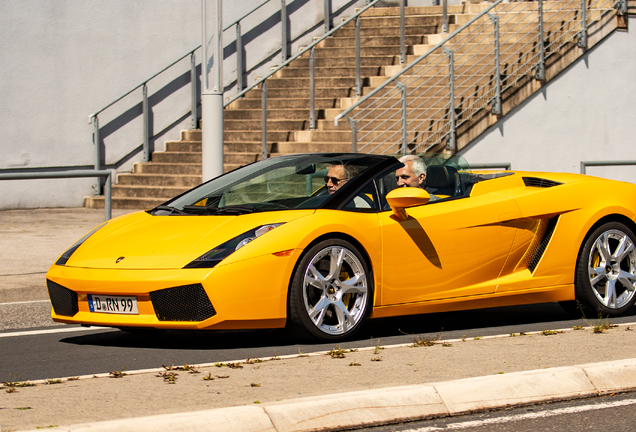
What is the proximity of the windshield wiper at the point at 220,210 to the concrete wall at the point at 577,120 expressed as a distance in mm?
9775

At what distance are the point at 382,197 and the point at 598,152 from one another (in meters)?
12.7

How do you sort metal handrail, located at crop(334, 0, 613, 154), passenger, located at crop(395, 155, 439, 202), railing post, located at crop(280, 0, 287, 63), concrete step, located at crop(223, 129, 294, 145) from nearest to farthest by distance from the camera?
passenger, located at crop(395, 155, 439, 202) → metal handrail, located at crop(334, 0, 613, 154) → concrete step, located at crop(223, 129, 294, 145) → railing post, located at crop(280, 0, 287, 63)

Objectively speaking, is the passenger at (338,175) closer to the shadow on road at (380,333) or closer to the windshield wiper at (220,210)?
the windshield wiper at (220,210)

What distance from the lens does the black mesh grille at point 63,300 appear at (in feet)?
21.1

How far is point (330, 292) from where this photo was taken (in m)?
6.51

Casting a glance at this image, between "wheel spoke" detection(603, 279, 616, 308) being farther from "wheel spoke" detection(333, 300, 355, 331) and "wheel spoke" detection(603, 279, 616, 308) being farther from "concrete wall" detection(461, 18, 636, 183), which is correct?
"concrete wall" detection(461, 18, 636, 183)

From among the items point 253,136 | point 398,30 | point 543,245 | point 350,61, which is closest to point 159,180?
point 253,136

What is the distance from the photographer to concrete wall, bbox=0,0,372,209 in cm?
1680

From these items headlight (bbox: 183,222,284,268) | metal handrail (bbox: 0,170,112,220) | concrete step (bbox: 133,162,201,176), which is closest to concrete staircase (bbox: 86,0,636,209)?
concrete step (bbox: 133,162,201,176)

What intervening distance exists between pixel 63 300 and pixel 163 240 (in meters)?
0.76

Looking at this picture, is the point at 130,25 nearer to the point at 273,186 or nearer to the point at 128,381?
the point at 273,186

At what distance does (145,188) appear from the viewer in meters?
17.2

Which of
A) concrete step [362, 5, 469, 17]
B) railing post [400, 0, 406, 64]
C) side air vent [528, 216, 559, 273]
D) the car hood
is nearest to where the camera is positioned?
the car hood

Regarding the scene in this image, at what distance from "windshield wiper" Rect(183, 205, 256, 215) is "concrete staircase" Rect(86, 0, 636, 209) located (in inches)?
350
